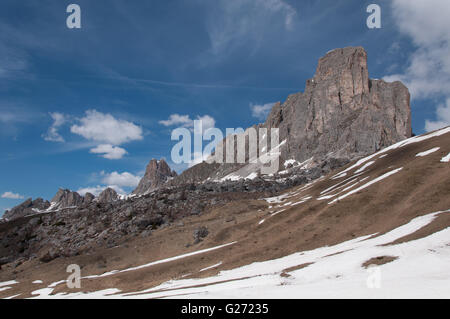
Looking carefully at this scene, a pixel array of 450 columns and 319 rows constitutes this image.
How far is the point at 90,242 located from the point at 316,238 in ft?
220

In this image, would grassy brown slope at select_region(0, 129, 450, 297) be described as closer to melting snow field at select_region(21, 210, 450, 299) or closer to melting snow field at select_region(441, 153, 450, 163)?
melting snow field at select_region(441, 153, 450, 163)

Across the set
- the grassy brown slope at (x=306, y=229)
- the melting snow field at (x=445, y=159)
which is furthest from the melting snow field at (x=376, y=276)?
the melting snow field at (x=445, y=159)

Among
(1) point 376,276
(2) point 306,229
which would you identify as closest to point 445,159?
(2) point 306,229

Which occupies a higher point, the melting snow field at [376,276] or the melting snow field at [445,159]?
the melting snow field at [445,159]

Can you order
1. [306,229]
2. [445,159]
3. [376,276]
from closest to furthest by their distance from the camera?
[376,276] < [306,229] < [445,159]

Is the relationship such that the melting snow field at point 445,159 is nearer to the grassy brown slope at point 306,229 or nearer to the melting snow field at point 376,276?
the grassy brown slope at point 306,229

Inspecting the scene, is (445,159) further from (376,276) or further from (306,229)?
(376,276)

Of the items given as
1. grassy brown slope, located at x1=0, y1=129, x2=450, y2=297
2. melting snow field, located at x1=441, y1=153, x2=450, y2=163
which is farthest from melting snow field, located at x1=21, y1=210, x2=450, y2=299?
melting snow field, located at x1=441, y1=153, x2=450, y2=163

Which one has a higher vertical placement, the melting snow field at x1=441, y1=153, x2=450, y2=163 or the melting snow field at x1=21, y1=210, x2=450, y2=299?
the melting snow field at x1=441, y1=153, x2=450, y2=163

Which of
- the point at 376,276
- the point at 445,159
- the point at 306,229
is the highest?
the point at 445,159

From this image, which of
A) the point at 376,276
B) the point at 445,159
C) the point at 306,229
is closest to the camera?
the point at 376,276

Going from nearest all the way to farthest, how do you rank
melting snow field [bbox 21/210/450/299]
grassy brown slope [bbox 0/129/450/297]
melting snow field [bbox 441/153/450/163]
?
1. melting snow field [bbox 21/210/450/299]
2. grassy brown slope [bbox 0/129/450/297]
3. melting snow field [bbox 441/153/450/163]

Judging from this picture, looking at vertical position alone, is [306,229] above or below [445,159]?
below
